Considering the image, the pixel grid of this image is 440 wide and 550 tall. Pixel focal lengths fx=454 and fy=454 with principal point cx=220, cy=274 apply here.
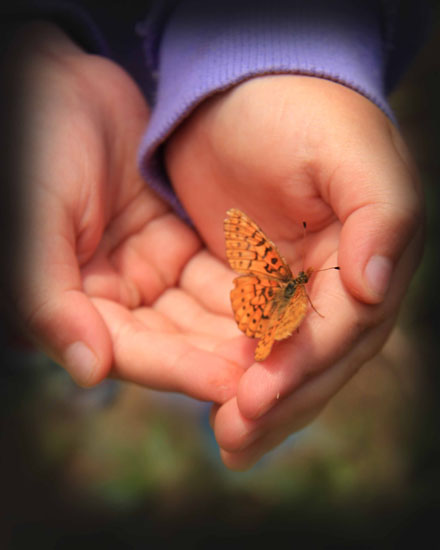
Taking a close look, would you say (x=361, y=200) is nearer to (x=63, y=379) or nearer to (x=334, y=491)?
(x=334, y=491)

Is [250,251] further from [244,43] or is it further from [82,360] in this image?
[244,43]

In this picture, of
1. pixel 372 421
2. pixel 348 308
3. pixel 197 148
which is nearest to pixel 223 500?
pixel 372 421

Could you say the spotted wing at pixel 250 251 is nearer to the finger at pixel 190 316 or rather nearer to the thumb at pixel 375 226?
the thumb at pixel 375 226

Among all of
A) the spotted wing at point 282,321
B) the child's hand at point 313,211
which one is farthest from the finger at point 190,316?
the spotted wing at point 282,321

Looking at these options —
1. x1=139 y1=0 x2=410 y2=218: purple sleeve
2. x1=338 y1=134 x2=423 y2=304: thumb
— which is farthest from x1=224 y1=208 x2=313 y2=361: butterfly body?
x1=139 y1=0 x2=410 y2=218: purple sleeve

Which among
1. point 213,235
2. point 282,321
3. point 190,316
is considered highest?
point 282,321

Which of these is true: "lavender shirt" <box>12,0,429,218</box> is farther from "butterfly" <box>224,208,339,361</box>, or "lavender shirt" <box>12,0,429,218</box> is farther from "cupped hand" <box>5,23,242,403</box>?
"butterfly" <box>224,208,339,361</box>

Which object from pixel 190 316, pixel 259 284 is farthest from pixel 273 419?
pixel 190 316
